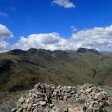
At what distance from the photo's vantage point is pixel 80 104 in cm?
6975

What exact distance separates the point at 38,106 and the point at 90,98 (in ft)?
43.9

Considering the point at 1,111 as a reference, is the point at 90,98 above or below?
above

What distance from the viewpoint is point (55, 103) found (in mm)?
71250

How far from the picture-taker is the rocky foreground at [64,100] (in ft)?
213

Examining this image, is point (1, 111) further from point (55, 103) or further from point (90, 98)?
point (90, 98)

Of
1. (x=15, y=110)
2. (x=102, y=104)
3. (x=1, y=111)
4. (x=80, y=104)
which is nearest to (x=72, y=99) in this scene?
(x=80, y=104)

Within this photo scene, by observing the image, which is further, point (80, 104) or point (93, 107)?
point (80, 104)

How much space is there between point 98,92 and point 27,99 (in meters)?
19.2

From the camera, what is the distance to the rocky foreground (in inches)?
2552

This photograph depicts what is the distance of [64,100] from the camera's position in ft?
242

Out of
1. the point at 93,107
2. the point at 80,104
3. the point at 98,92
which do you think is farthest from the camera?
the point at 98,92

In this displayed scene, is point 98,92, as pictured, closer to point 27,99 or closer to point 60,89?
point 60,89

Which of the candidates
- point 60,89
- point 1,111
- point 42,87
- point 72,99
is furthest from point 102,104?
point 1,111

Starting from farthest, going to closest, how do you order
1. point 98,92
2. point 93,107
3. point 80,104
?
point 98,92
point 80,104
point 93,107
